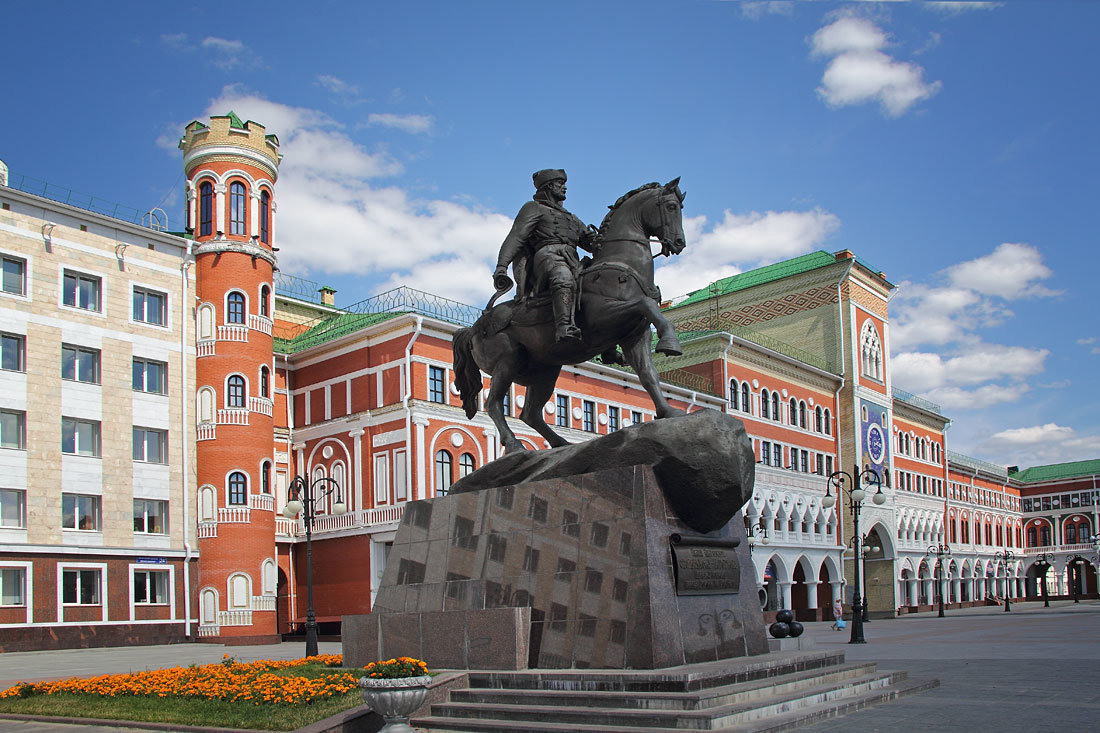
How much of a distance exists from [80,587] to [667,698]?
30418 millimetres

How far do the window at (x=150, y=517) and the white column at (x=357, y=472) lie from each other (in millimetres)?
6859

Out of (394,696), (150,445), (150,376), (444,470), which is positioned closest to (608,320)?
(394,696)

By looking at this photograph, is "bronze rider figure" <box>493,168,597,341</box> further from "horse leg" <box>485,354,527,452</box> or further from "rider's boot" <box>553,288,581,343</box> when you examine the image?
"horse leg" <box>485,354,527,452</box>

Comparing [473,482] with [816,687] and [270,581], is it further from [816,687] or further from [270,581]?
[270,581]

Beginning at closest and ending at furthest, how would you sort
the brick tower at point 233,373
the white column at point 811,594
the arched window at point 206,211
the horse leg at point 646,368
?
the horse leg at point 646,368
the brick tower at point 233,373
the arched window at point 206,211
the white column at point 811,594

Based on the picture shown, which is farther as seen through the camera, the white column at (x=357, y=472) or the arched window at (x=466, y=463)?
the white column at (x=357, y=472)

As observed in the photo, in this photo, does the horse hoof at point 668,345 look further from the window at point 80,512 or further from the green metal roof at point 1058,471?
the green metal roof at point 1058,471

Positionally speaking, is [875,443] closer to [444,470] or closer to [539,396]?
[444,470]

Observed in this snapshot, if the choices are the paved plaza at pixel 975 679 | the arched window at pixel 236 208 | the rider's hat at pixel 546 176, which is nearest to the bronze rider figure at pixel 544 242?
the rider's hat at pixel 546 176

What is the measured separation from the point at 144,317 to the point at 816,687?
32883 millimetres

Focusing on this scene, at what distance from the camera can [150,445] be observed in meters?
37.3

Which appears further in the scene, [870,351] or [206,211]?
[870,351]

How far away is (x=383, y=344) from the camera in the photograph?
39.4 m

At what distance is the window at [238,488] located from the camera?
1500 inches
